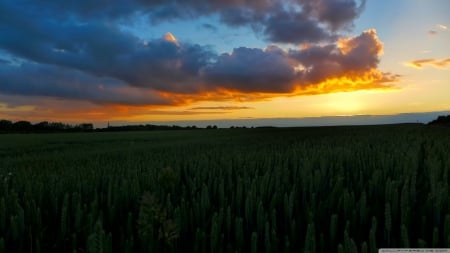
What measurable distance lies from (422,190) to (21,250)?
2227 mm

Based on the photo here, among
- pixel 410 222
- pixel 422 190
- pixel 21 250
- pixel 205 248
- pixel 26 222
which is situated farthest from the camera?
pixel 422 190

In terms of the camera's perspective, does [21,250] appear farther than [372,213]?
No

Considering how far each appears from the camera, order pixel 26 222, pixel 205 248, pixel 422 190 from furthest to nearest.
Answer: pixel 422 190
pixel 26 222
pixel 205 248

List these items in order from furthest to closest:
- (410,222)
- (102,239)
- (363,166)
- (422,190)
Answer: (363,166) < (422,190) < (410,222) < (102,239)

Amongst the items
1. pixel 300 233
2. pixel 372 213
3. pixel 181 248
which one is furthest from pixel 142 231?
pixel 372 213

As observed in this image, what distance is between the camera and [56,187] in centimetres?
258

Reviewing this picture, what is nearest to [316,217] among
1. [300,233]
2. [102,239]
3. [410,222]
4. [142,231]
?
[300,233]

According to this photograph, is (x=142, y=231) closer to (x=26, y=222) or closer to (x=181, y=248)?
(x=181, y=248)

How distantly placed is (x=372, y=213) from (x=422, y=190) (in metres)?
0.64

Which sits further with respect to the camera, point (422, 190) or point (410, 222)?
point (422, 190)

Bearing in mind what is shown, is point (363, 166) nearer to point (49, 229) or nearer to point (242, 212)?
point (242, 212)

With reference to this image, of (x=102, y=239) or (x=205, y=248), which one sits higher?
(x=102, y=239)

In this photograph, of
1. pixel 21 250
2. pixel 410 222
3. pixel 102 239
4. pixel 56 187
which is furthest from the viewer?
pixel 56 187

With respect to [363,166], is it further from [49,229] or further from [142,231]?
[49,229]
